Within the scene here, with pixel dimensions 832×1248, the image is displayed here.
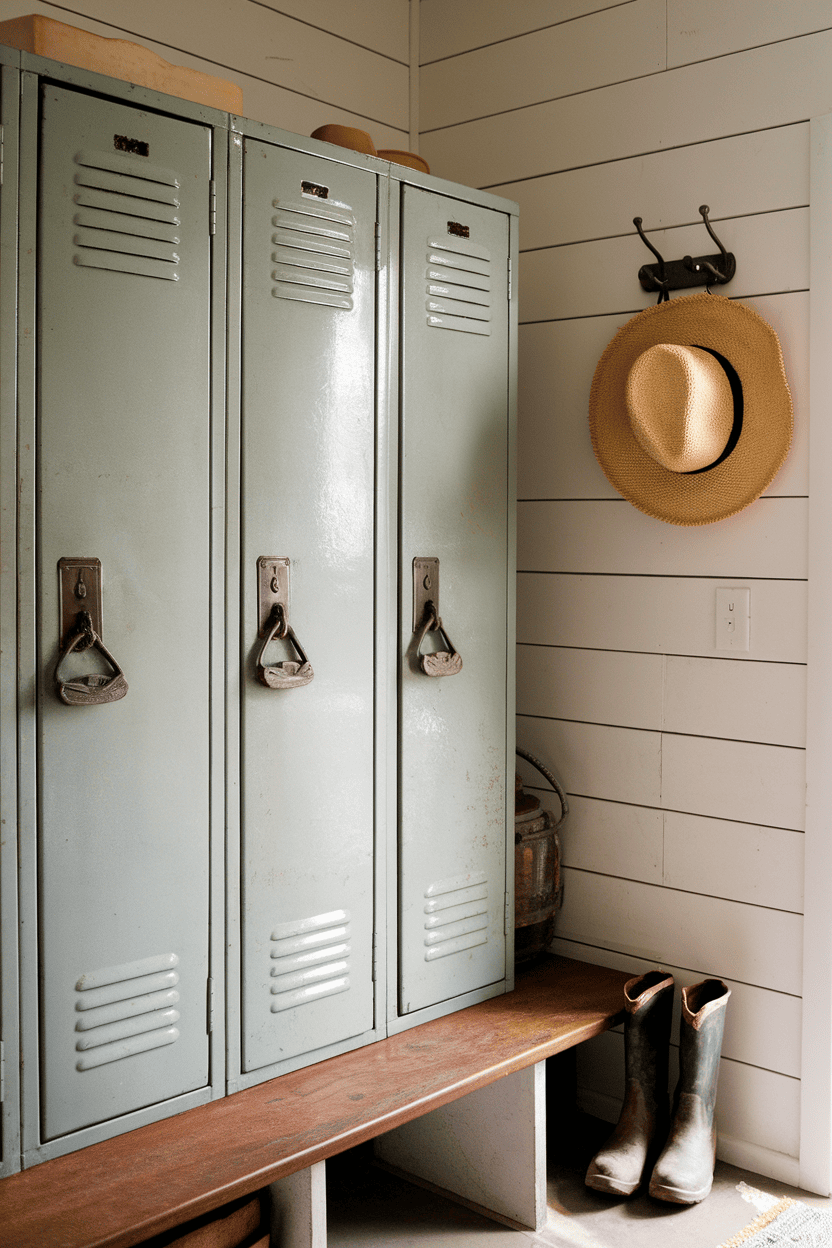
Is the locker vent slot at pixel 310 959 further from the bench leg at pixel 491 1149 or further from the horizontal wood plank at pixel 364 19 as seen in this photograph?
the horizontal wood plank at pixel 364 19

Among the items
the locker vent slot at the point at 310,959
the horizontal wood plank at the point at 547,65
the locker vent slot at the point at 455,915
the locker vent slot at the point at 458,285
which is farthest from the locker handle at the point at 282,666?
the horizontal wood plank at the point at 547,65

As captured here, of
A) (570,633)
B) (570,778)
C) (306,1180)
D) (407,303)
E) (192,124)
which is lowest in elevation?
(306,1180)

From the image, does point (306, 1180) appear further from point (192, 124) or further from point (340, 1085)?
point (192, 124)

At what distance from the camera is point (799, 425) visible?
2.18m

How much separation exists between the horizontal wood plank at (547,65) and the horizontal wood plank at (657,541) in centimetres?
97

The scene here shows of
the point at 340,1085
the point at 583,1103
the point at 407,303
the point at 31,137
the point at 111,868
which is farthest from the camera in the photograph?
the point at 583,1103

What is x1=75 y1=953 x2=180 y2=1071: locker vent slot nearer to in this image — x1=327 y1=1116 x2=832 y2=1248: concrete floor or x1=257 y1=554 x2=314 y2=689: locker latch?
x1=257 y1=554 x2=314 y2=689: locker latch

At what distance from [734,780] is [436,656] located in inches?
28.4

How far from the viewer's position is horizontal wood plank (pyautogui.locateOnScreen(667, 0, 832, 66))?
2162 mm

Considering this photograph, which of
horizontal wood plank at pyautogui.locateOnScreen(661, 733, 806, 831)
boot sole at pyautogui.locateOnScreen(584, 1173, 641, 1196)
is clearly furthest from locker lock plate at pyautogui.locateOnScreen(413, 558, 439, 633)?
boot sole at pyautogui.locateOnScreen(584, 1173, 641, 1196)

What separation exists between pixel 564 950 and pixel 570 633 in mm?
762

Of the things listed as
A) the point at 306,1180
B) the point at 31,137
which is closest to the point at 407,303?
the point at 31,137

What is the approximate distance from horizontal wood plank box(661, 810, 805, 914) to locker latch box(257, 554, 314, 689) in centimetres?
101

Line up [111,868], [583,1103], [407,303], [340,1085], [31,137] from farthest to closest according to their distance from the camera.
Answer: [583,1103]
[407,303]
[340,1085]
[111,868]
[31,137]
